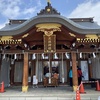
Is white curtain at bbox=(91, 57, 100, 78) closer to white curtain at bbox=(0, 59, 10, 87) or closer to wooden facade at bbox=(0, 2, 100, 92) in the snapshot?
wooden facade at bbox=(0, 2, 100, 92)

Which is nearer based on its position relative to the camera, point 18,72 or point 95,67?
point 95,67

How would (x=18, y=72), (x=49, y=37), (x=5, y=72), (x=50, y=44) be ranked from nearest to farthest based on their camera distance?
(x=49, y=37) → (x=50, y=44) → (x=5, y=72) → (x=18, y=72)

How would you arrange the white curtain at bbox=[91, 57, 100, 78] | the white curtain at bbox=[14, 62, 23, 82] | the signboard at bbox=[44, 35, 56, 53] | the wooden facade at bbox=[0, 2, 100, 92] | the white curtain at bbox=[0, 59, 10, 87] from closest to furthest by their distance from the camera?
the wooden facade at bbox=[0, 2, 100, 92], the signboard at bbox=[44, 35, 56, 53], the white curtain at bbox=[0, 59, 10, 87], the white curtain at bbox=[91, 57, 100, 78], the white curtain at bbox=[14, 62, 23, 82]

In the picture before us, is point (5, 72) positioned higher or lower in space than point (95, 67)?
lower

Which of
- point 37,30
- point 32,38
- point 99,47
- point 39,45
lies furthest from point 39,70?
point 99,47

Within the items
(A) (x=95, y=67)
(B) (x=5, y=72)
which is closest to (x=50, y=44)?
(A) (x=95, y=67)

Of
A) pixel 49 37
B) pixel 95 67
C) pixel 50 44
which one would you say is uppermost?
pixel 49 37

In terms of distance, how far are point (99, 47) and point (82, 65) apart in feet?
8.96

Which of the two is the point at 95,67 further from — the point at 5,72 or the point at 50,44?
the point at 5,72

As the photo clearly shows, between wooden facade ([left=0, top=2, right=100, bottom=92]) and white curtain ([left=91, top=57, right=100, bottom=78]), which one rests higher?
wooden facade ([left=0, top=2, right=100, bottom=92])

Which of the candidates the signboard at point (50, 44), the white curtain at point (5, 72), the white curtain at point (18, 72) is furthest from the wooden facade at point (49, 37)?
the white curtain at point (18, 72)

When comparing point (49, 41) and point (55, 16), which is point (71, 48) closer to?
point (49, 41)

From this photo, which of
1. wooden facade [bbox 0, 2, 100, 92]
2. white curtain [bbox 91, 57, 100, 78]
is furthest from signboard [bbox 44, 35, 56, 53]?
white curtain [bbox 91, 57, 100, 78]

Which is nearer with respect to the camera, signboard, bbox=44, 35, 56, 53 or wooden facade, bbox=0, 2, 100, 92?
wooden facade, bbox=0, 2, 100, 92
